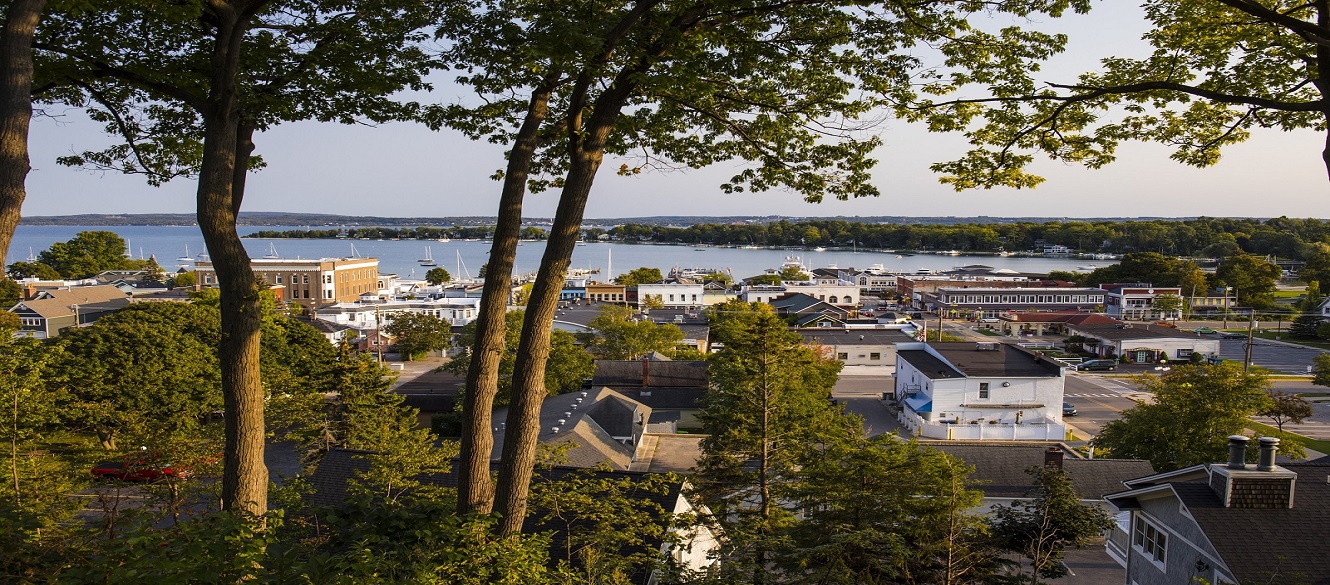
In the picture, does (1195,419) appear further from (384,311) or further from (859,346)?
(384,311)

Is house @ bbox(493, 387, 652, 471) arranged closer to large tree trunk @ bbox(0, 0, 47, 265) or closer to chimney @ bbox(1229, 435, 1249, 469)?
chimney @ bbox(1229, 435, 1249, 469)

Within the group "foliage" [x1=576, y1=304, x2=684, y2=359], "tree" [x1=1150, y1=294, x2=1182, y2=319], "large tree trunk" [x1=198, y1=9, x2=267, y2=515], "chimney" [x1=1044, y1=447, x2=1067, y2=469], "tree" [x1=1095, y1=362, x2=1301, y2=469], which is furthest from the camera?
"tree" [x1=1150, y1=294, x2=1182, y2=319]

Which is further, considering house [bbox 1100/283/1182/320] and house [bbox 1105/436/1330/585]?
house [bbox 1100/283/1182/320]

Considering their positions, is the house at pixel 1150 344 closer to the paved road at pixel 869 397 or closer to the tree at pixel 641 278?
the paved road at pixel 869 397

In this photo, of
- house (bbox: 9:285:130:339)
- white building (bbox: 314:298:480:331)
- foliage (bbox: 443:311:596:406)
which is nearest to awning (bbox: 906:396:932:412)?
foliage (bbox: 443:311:596:406)

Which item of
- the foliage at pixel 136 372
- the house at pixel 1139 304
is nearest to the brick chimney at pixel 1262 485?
the foliage at pixel 136 372

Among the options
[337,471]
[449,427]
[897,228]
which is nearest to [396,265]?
[897,228]

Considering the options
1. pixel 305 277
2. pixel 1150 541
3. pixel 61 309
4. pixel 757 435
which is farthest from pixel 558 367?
pixel 305 277
